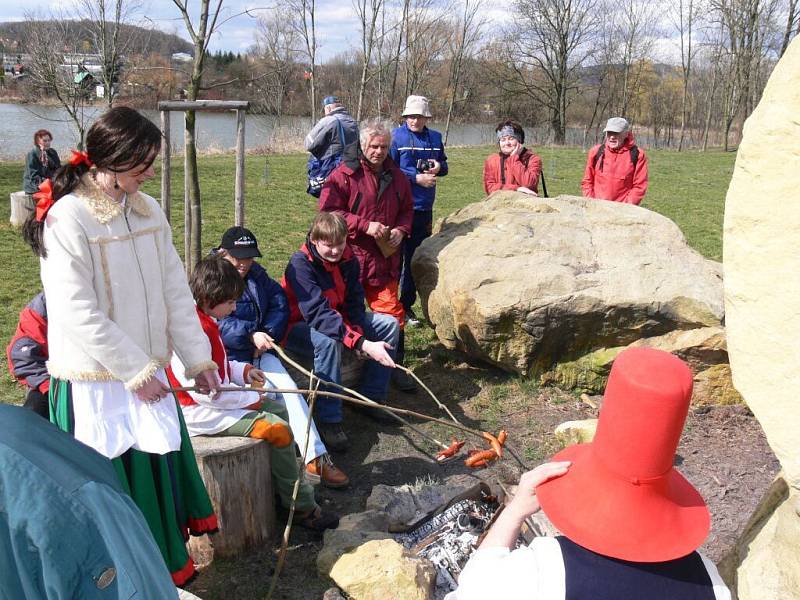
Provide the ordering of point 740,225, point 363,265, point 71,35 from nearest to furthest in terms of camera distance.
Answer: point 740,225
point 363,265
point 71,35

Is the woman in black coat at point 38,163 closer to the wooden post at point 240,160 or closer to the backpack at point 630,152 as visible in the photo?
the wooden post at point 240,160

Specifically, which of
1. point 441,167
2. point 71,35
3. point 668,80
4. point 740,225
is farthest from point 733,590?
point 668,80

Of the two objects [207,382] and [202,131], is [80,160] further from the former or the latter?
[202,131]

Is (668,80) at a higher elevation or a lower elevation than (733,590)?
higher

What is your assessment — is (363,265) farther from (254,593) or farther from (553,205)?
(254,593)

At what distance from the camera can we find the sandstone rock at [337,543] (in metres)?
2.99

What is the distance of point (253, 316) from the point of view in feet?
13.7

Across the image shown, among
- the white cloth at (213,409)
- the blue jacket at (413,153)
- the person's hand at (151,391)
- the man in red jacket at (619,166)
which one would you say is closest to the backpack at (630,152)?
the man in red jacket at (619,166)

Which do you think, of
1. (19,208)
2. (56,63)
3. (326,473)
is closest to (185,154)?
(326,473)

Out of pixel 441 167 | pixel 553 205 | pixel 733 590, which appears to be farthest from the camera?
pixel 441 167

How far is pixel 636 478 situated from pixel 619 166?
5685 millimetres

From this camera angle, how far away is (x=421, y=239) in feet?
19.7

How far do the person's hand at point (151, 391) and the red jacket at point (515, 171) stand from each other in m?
4.38

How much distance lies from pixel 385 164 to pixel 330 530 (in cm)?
270
